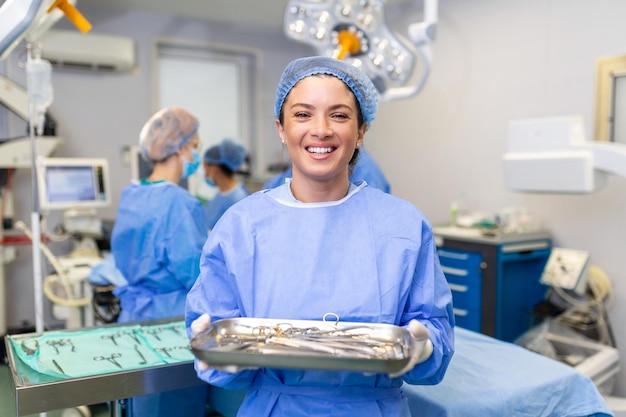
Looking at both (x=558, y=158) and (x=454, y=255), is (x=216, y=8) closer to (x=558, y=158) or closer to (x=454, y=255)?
(x=454, y=255)

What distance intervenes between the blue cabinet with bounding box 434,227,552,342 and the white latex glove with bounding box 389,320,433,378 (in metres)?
2.12

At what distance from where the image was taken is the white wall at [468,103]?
10.3 ft

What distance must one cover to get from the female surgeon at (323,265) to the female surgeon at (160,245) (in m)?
0.85

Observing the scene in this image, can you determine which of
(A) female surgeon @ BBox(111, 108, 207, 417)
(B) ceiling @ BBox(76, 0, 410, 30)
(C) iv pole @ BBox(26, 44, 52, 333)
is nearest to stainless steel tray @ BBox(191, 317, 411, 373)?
(A) female surgeon @ BBox(111, 108, 207, 417)

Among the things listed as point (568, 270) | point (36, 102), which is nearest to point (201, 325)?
point (36, 102)

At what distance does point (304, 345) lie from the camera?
1050 millimetres

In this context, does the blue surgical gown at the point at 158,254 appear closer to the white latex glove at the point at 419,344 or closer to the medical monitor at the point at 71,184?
the white latex glove at the point at 419,344

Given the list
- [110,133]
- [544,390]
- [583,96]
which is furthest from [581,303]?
[110,133]

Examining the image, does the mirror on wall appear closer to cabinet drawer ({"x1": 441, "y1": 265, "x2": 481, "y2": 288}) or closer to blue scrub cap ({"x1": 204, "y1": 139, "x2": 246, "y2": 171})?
cabinet drawer ({"x1": 441, "y1": 265, "x2": 481, "y2": 288})

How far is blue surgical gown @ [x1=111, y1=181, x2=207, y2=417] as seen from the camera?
2070 millimetres

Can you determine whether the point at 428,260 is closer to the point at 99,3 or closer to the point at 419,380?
the point at 419,380

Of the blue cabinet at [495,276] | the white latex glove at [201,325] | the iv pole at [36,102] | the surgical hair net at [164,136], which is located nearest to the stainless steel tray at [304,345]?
the white latex glove at [201,325]

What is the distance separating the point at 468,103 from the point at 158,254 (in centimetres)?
261

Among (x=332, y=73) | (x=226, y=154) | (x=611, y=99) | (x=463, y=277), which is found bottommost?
(x=463, y=277)
